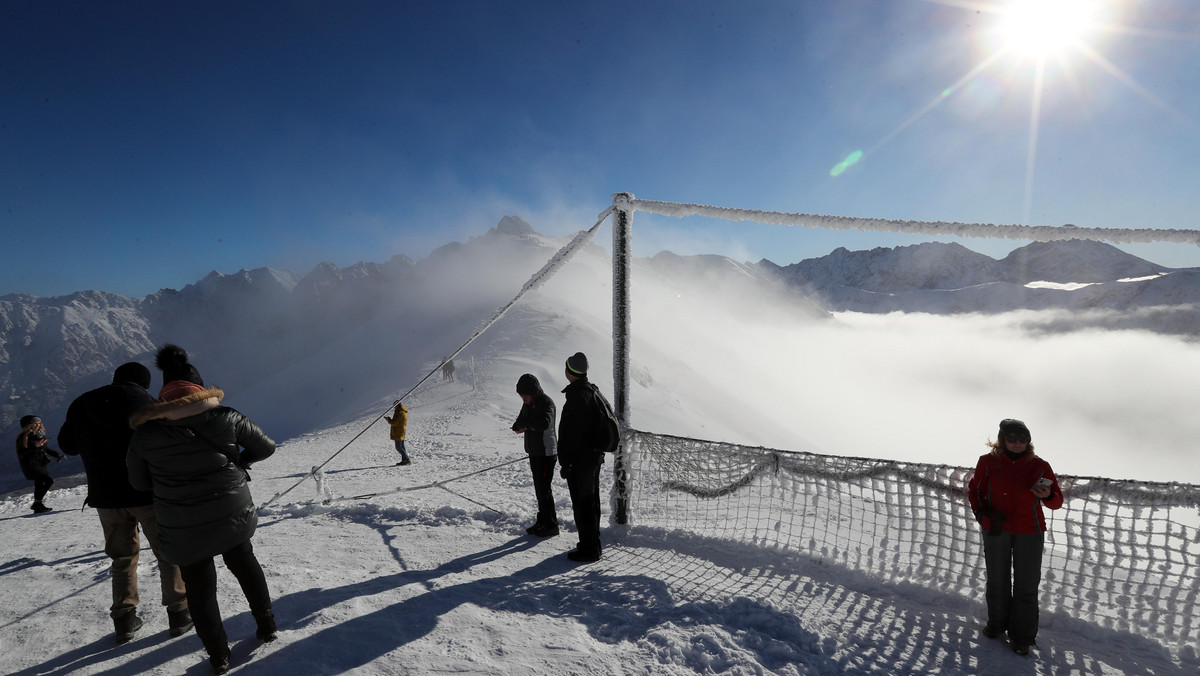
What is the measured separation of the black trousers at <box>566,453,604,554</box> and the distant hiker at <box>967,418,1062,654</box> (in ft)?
9.91

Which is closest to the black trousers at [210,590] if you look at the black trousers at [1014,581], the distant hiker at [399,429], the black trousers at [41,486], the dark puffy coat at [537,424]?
the dark puffy coat at [537,424]

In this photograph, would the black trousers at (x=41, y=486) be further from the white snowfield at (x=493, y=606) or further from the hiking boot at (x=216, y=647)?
the hiking boot at (x=216, y=647)

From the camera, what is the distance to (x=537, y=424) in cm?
552

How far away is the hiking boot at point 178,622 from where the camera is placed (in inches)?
132

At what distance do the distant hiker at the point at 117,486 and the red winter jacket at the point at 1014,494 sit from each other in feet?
18.1

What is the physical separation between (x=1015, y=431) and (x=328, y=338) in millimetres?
146187

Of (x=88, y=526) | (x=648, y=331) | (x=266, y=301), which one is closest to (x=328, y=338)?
(x=266, y=301)

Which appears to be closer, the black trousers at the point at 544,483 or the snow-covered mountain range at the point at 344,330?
the black trousers at the point at 544,483

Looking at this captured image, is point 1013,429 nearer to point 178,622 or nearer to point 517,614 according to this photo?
point 517,614

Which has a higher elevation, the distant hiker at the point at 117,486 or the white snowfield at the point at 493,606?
the distant hiker at the point at 117,486

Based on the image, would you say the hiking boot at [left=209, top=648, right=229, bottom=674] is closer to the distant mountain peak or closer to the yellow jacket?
the yellow jacket

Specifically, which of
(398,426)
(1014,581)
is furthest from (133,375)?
(398,426)

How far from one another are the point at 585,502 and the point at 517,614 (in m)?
1.33

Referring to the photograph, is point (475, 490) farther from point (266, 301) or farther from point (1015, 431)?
point (266, 301)
